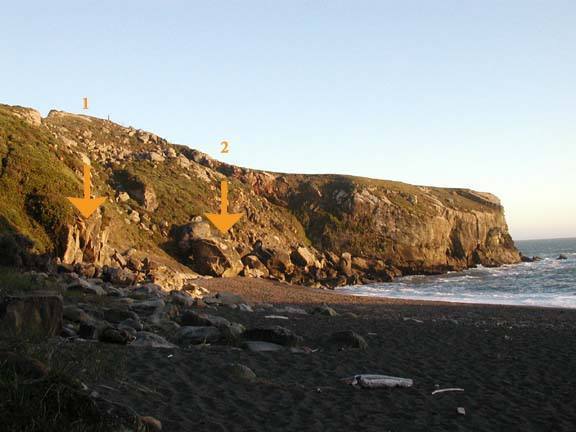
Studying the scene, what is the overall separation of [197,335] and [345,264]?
40.8 meters

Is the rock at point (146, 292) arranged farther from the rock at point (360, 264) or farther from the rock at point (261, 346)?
the rock at point (360, 264)

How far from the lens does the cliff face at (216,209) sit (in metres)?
29.5

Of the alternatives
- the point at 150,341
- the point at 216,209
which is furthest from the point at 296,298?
the point at 216,209

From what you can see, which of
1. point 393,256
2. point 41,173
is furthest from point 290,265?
point 41,173

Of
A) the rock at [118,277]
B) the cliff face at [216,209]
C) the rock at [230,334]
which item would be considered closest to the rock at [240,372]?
the rock at [230,334]

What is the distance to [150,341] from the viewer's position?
34.4ft

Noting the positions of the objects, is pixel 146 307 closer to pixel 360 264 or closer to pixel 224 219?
pixel 224 219

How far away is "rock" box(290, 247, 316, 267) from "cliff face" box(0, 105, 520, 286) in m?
0.11

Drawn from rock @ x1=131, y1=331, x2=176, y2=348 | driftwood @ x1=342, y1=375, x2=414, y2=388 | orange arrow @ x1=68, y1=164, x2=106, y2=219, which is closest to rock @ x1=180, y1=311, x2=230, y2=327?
rock @ x1=131, y1=331, x2=176, y2=348

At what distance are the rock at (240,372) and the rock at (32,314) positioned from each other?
3250mm

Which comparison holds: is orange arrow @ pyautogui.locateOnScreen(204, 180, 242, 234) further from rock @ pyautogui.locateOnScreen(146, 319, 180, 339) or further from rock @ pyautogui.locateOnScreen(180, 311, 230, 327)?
rock @ pyautogui.locateOnScreen(146, 319, 180, 339)

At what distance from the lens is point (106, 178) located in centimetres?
4544

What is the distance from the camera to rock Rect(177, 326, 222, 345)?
11.7 m

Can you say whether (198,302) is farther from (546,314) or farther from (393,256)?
(393,256)
